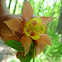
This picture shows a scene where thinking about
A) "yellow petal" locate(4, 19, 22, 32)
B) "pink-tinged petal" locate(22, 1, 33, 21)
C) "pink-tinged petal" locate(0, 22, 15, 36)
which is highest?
"pink-tinged petal" locate(22, 1, 33, 21)

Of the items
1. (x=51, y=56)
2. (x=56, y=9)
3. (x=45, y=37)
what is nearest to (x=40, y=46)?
(x=45, y=37)

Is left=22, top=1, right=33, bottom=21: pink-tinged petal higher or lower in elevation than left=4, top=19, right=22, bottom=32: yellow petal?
higher

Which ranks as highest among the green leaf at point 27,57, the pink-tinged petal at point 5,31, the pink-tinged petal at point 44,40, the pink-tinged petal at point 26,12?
the pink-tinged petal at point 26,12

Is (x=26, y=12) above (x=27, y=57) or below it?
above

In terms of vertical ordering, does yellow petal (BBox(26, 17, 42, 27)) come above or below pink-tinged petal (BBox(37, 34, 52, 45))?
above

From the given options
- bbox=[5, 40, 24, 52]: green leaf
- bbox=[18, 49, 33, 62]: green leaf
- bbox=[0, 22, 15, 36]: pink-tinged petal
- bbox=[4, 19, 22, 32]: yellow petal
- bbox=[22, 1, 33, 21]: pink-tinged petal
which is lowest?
bbox=[18, 49, 33, 62]: green leaf

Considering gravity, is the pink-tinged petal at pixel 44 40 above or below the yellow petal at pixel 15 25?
below

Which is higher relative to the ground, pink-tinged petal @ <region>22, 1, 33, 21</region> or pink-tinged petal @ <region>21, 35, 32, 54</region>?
pink-tinged petal @ <region>22, 1, 33, 21</region>

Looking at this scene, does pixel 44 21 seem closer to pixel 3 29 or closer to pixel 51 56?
pixel 3 29
